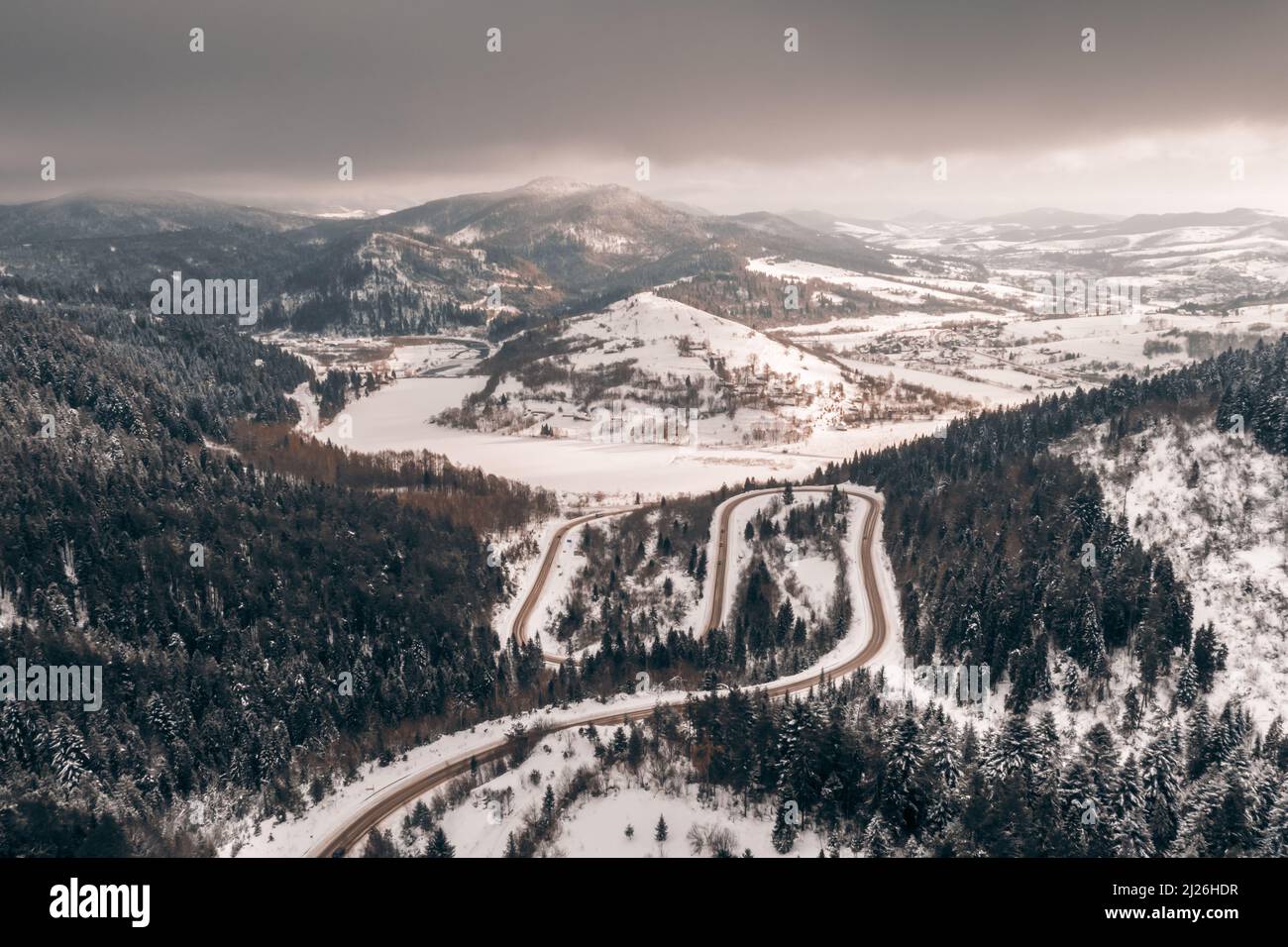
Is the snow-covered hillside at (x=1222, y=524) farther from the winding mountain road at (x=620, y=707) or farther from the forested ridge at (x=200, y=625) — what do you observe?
the forested ridge at (x=200, y=625)

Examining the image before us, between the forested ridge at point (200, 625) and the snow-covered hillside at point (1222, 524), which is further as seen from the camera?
the forested ridge at point (200, 625)

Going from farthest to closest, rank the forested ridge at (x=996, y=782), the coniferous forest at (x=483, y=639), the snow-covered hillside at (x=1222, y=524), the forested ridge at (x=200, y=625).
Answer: the forested ridge at (x=200, y=625) → the snow-covered hillside at (x=1222, y=524) → the coniferous forest at (x=483, y=639) → the forested ridge at (x=996, y=782)

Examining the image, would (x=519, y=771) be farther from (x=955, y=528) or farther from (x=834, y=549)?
(x=955, y=528)

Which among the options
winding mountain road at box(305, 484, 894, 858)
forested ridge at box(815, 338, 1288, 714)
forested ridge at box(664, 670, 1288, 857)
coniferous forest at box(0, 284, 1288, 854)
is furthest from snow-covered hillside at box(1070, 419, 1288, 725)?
winding mountain road at box(305, 484, 894, 858)

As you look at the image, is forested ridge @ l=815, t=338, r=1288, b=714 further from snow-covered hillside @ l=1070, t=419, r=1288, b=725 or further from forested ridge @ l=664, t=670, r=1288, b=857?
forested ridge @ l=664, t=670, r=1288, b=857

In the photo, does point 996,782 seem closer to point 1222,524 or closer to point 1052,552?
point 1052,552

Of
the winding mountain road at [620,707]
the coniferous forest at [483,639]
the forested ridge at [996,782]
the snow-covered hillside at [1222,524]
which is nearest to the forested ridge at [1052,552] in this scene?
the coniferous forest at [483,639]
